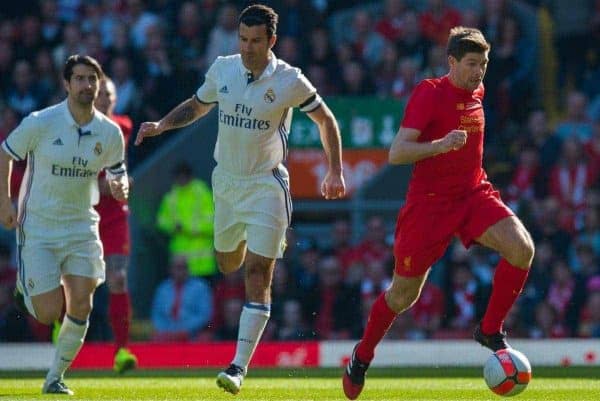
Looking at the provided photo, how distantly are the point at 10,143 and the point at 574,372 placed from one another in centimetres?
582

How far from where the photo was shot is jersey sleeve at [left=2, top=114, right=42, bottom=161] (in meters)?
10.9

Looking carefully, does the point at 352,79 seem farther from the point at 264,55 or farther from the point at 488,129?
the point at 264,55

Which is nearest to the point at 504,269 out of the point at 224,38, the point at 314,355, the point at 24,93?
the point at 314,355

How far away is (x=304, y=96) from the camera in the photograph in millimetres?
10555

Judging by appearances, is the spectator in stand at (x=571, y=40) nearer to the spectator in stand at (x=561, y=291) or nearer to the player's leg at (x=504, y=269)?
the spectator in stand at (x=561, y=291)

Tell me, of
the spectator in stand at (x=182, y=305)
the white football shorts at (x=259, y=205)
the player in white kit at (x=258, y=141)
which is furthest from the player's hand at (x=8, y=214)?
the spectator in stand at (x=182, y=305)

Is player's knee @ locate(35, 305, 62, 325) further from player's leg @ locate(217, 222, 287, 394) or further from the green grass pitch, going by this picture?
player's leg @ locate(217, 222, 287, 394)

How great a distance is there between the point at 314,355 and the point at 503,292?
5.68 m

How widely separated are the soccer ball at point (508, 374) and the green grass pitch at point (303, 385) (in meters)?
0.59

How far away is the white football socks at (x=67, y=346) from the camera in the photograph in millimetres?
10992

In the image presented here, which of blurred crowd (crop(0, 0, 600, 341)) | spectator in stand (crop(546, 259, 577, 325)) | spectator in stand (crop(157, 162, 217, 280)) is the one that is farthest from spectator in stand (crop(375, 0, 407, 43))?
spectator in stand (crop(546, 259, 577, 325))

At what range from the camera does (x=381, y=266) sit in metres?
Answer: 16.8

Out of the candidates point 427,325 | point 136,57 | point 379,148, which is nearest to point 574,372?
point 427,325

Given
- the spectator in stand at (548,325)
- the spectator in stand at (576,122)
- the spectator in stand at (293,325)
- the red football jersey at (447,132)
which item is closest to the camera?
the red football jersey at (447,132)
